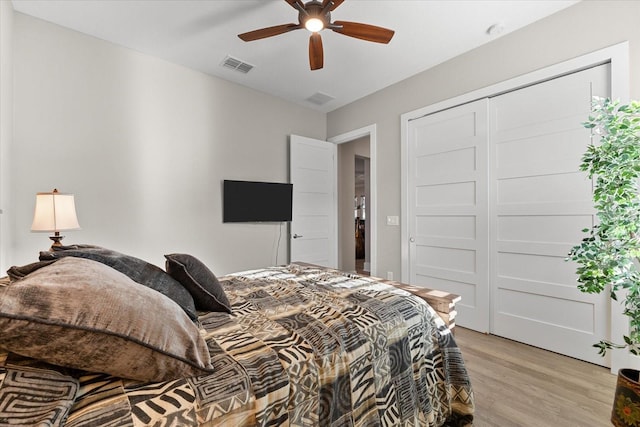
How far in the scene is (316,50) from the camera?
7.42 ft

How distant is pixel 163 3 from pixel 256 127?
1.69 m

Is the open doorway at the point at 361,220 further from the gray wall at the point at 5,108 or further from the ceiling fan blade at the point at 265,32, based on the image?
the gray wall at the point at 5,108

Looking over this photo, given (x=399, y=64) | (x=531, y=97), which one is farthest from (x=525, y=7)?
(x=399, y=64)

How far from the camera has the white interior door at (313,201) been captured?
161 inches

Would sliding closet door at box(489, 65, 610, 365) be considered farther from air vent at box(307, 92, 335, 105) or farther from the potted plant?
air vent at box(307, 92, 335, 105)

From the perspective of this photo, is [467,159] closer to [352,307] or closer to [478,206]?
[478,206]

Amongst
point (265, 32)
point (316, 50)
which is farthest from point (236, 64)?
point (316, 50)

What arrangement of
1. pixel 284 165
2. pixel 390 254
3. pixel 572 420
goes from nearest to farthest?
1. pixel 572 420
2. pixel 390 254
3. pixel 284 165

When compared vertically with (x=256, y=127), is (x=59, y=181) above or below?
below

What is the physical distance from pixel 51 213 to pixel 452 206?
3.56m

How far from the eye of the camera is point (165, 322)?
82 centimetres

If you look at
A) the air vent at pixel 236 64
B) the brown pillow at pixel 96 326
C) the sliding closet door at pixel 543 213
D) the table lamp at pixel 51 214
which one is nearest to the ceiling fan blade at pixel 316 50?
the air vent at pixel 236 64

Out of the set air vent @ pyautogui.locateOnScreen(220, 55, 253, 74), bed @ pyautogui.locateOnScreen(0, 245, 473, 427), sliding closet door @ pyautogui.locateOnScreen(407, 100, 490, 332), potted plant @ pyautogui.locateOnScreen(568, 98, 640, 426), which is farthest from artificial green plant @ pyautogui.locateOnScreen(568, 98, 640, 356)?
air vent @ pyautogui.locateOnScreen(220, 55, 253, 74)

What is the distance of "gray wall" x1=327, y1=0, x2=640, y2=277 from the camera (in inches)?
83.7
